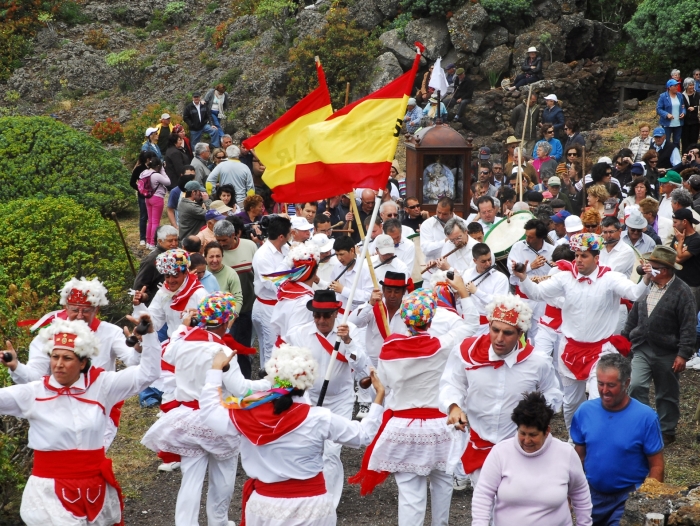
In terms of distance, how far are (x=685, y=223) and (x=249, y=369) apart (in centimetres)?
510

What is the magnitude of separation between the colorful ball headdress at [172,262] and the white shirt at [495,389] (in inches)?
119

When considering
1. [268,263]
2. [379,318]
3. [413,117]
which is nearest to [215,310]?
[379,318]

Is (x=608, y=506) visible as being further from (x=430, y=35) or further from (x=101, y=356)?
(x=430, y=35)

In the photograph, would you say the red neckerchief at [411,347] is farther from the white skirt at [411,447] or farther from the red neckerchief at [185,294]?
the red neckerchief at [185,294]

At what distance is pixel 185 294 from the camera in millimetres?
9203

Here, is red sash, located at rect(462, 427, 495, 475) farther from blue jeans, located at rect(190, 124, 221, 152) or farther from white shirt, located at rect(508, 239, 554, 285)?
blue jeans, located at rect(190, 124, 221, 152)

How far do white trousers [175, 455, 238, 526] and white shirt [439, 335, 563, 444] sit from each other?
75.2 inches

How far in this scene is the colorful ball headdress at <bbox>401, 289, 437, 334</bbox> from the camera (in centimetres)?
710

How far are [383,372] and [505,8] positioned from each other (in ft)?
60.8

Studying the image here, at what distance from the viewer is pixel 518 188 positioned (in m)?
14.6

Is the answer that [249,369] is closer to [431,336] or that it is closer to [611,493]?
[431,336]

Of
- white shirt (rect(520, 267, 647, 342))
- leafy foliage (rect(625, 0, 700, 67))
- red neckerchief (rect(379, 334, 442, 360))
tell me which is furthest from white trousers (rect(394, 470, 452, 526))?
leafy foliage (rect(625, 0, 700, 67))

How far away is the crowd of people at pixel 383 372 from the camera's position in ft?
20.4

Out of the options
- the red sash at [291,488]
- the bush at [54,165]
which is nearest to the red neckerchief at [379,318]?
the red sash at [291,488]
